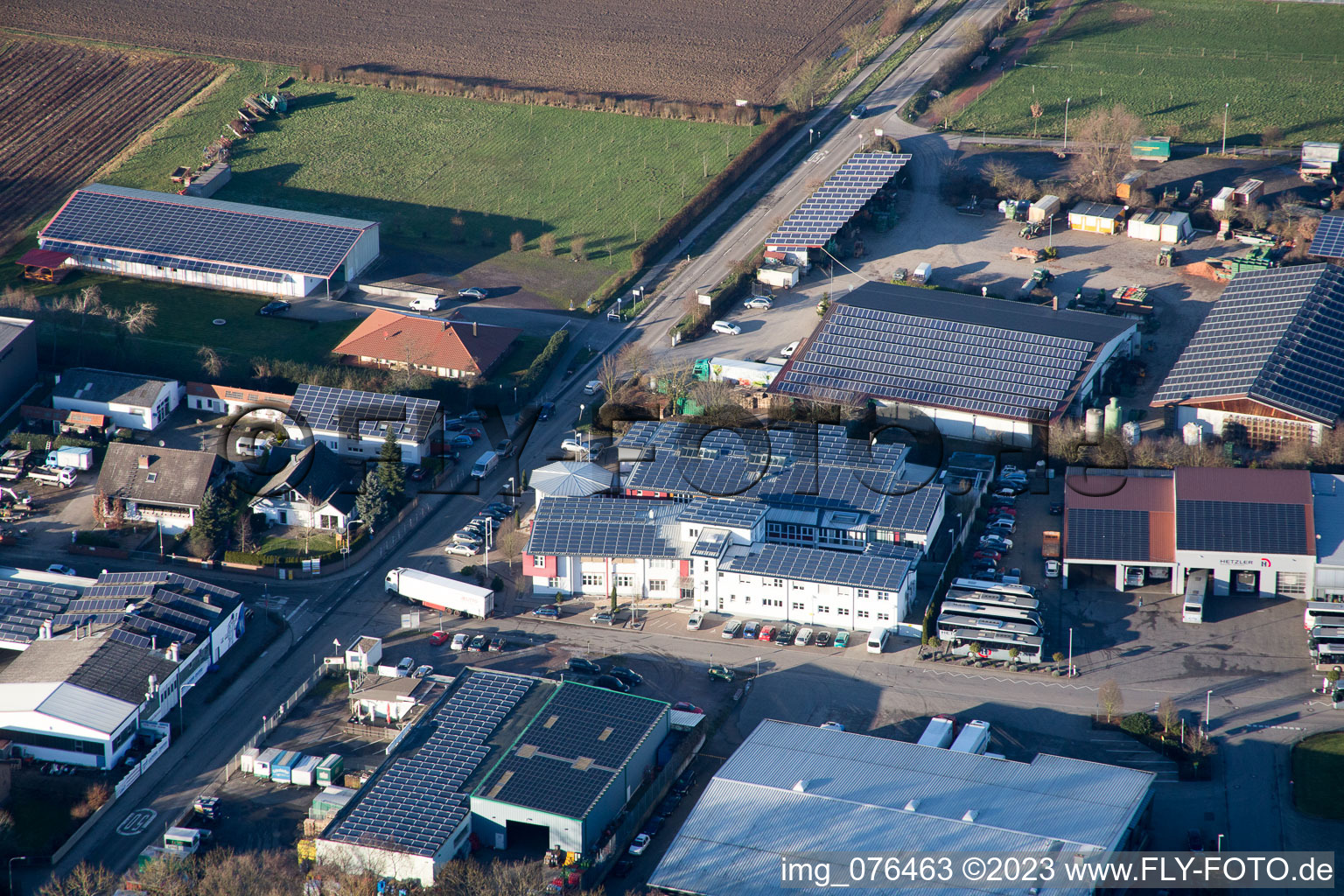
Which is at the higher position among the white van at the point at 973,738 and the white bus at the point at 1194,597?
the white bus at the point at 1194,597

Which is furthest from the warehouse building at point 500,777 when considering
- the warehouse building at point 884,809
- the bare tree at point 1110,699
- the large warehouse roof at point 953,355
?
the large warehouse roof at point 953,355

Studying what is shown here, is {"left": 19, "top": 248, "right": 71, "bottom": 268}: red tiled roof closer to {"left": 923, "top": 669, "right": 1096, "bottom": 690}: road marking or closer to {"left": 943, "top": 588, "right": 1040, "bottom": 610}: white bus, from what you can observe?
{"left": 943, "top": 588, "right": 1040, "bottom": 610}: white bus

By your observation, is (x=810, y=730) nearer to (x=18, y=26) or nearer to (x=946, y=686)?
(x=946, y=686)

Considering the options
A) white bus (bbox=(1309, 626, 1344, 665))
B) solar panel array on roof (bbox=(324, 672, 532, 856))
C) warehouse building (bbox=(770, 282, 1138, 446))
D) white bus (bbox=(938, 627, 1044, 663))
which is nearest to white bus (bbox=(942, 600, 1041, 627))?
white bus (bbox=(938, 627, 1044, 663))

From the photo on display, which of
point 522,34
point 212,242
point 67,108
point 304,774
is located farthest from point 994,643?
point 67,108

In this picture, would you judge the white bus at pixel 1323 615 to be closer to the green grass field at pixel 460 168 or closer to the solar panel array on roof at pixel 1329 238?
the solar panel array on roof at pixel 1329 238
